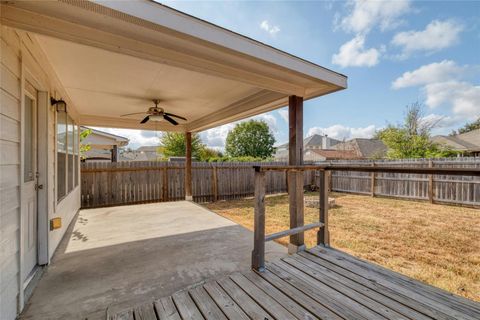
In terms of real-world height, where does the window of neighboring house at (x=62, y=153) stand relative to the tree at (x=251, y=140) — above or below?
below

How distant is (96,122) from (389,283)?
22.3 ft

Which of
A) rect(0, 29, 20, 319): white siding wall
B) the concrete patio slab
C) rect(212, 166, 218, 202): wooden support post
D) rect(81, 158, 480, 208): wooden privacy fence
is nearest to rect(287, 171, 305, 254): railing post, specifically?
the concrete patio slab

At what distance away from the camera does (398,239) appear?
386 centimetres

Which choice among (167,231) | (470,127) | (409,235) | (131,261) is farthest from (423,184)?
(470,127)

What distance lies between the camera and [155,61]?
1978 mm

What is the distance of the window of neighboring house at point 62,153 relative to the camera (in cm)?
324

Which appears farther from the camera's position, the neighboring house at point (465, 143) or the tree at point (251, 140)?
the tree at point (251, 140)

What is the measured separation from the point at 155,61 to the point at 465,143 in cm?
2030

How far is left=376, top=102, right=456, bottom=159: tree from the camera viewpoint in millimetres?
12773

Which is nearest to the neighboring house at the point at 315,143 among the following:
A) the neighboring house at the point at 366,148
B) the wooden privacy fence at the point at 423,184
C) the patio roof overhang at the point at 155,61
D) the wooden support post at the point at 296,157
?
the neighboring house at the point at 366,148

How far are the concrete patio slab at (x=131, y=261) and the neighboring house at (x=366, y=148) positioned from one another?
2208 centimetres

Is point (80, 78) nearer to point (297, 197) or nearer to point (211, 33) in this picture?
point (211, 33)

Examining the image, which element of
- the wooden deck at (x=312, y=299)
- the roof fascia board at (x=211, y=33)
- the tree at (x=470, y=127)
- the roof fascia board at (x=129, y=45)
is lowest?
the wooden deck at (x=312, y=299)

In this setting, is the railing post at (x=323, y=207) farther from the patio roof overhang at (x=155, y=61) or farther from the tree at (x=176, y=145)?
the tree at (x=176, y=145)
